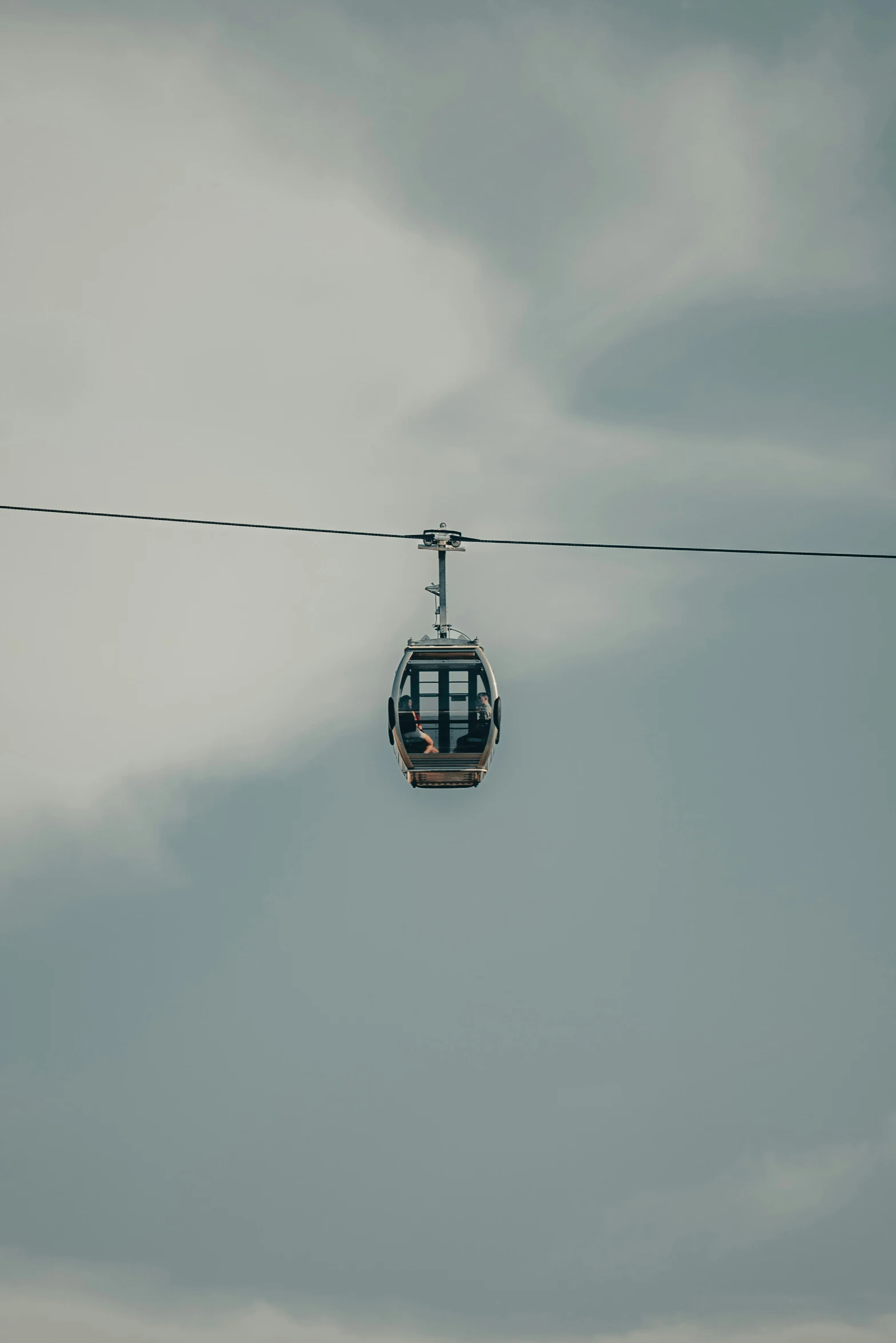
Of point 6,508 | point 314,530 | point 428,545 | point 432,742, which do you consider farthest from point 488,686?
point 6,508

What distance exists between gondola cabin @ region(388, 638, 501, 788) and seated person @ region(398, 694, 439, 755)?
15 millimetres

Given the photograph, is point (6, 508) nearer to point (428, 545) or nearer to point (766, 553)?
point (428, 545)

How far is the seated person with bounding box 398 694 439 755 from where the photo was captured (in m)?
39.4

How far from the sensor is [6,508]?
2945 cm

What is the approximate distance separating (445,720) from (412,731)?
38.2 inches

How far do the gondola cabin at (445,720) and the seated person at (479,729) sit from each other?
15 mm

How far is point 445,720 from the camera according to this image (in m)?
40.0

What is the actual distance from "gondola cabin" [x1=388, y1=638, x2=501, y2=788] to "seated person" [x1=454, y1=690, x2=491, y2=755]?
0.01m

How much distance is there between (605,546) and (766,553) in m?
3.78

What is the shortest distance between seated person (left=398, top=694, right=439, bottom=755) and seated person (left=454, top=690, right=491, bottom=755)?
755 millimetres

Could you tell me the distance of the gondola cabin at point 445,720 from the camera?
39.2 meters

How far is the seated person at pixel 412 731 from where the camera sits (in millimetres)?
39406

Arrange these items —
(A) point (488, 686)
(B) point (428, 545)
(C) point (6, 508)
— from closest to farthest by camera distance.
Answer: (C) point (6, 508) → (B) point (428, 545) → (A) point (488, 686)

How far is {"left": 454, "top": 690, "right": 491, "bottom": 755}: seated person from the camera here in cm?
3944
